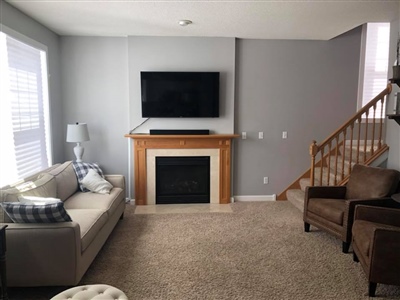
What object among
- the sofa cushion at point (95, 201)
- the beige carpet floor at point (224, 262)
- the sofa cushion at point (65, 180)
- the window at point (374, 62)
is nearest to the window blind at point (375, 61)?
the window at point (374, 62)

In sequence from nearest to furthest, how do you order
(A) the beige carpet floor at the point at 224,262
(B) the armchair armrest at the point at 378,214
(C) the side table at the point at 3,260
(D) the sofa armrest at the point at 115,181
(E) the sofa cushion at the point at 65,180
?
(C) the side table at the point at 3,260 < (A) the beige carpet floor at the point at 224,262 < (B) the armchair armrest at the point at 378,214 < (E) the sofa cushion at the point at 65,180 < (D) the sofa armrest at the point at 115,181

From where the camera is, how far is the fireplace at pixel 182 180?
207 inches

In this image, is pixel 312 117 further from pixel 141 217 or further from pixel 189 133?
pixel 141 217

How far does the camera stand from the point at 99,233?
3.25 m

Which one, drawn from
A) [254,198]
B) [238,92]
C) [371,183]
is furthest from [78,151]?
[371,183]

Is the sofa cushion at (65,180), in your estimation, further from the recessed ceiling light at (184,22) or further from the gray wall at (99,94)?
the recessed ceiling light at (184,22)

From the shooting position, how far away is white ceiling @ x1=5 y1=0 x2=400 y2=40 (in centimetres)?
346

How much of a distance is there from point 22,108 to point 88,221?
1.69 m

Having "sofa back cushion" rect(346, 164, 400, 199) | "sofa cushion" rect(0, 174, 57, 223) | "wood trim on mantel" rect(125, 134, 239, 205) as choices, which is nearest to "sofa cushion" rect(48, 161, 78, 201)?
"sofa cushion" rect(0, 174, 57, 223)

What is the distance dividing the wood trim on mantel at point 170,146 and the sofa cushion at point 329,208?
1.66m

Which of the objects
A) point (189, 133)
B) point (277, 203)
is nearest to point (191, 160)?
point (189, 133)

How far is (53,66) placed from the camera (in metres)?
4.79


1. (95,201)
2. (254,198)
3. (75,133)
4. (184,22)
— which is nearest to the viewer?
(95,201)

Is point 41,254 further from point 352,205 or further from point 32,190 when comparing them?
point 352,205
